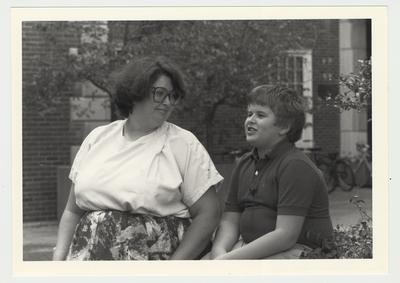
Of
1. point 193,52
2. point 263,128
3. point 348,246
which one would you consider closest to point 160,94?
point 263,128

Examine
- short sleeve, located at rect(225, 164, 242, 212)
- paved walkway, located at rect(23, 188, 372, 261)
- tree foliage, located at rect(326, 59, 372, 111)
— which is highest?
tree foliage, located at rect(326, 59, 372, 111)

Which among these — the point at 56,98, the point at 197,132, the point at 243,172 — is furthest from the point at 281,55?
the point at 243,172

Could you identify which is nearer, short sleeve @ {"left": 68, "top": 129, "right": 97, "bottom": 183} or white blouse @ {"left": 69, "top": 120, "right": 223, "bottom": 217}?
white blouse @ {"left": 69, "top": 120, "right": 223, "bottom": 217}

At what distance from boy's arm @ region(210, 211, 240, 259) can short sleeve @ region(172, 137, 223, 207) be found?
0.80 ft

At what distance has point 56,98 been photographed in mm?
11320

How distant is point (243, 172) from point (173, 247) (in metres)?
0.50

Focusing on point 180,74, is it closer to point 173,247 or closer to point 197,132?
point 173,247

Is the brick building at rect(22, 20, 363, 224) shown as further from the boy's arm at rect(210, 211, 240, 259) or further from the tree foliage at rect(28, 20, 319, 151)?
the boy's arm at rect(210, 211, 240, 259)

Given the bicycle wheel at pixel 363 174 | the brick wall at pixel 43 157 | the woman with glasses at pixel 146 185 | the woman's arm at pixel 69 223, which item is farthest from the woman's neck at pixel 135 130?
the bicycle wheel at pixel 363 174

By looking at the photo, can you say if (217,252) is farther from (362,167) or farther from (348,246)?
(362,167)

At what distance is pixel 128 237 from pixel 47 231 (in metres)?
7.75

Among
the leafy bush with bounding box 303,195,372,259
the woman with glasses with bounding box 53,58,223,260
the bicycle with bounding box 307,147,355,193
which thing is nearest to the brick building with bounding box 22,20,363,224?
the bicycle with bounding box 307,147,355,193

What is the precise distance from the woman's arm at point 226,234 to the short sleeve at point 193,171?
0.24m

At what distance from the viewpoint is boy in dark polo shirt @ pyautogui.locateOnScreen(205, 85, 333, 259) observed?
Answer: 3.57m
